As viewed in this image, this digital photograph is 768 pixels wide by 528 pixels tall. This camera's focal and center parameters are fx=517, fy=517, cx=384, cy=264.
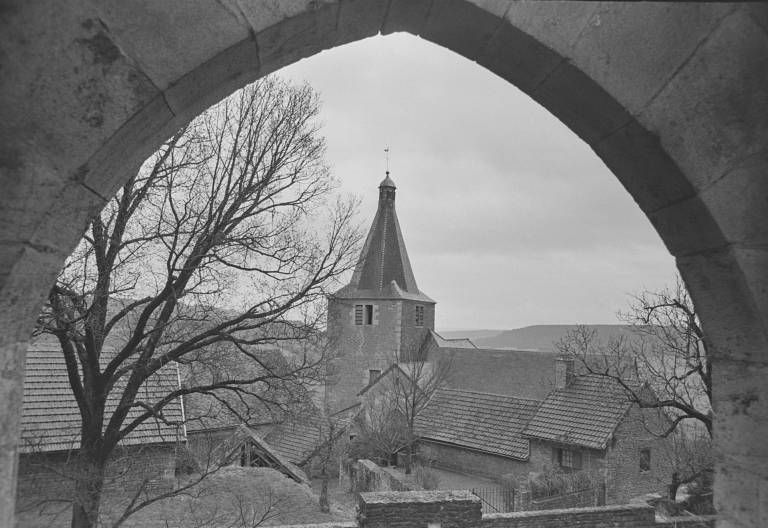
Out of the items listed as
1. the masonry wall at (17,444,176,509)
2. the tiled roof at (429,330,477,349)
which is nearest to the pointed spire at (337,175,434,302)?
the tiled roof at (429,330,477,349)

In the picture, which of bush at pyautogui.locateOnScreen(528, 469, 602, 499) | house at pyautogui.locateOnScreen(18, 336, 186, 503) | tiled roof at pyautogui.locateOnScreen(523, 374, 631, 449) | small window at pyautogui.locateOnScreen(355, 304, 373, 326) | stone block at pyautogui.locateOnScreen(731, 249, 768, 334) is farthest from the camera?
small window at pyautogui.locateOnScreen(355, 304, 373, 326)

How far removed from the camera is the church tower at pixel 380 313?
34969 millimetres

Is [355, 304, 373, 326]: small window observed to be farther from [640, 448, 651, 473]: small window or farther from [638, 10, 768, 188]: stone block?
[638, 10, 768, 188]: stone block

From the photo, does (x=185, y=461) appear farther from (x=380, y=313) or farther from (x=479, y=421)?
(x=380, y=313)

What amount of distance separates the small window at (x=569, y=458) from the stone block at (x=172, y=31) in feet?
73.4

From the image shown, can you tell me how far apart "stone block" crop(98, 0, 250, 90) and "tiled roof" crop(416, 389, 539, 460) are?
77.2ft

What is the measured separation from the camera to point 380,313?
35531 millimetres

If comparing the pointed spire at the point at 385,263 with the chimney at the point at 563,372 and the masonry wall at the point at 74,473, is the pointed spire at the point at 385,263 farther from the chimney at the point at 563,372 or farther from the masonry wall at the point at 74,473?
the masonry wall at the point at 74,473

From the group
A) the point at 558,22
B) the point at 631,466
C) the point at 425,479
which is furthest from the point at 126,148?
the point at 631,466

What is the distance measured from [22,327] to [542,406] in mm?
24288

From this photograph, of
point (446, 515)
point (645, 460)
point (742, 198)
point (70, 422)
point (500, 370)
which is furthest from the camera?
point (500, 370)

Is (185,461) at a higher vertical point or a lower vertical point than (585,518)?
higher

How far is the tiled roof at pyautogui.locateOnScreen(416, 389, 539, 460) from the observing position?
77.8 ft

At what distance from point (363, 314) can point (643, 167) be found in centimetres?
3463
